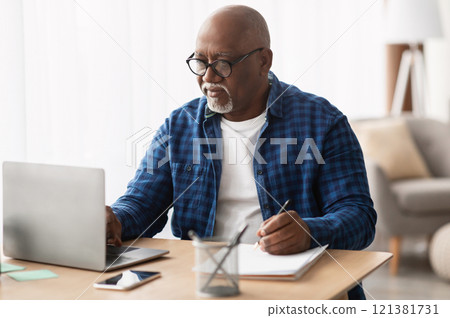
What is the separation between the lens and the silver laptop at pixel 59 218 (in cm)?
117

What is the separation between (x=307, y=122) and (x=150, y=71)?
3.43 ft

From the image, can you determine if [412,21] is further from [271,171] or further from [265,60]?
[271,171]

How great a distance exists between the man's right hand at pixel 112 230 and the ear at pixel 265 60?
64 centimetres

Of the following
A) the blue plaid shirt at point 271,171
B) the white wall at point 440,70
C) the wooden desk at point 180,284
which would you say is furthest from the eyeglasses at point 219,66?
the white wall at point 440,70

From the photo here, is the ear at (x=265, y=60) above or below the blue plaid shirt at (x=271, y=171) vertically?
above

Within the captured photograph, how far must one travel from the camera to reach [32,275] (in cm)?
119

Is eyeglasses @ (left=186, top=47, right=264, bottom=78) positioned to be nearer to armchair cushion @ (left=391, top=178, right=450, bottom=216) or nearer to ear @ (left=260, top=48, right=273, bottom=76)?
ear @ (left=260, top=48, right=273, bottom=76)

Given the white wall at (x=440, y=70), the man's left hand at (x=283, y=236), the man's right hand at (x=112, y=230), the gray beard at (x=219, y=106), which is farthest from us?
the white wall at (x=440, y=70)

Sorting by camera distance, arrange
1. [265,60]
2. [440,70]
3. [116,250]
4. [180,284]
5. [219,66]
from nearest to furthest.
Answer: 1. [180,284]
2. [116,250]
3. [219,66]
4. [265,60]
5. [440,70]

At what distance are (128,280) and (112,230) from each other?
1.13ft

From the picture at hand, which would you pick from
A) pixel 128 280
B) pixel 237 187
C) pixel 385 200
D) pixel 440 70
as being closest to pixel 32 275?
A: pixel 128 280

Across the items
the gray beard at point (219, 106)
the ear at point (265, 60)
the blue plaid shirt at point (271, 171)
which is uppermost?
the ear at point (265, 60)

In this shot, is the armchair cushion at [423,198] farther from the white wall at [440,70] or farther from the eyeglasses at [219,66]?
the eyeglasses at [219,66]
